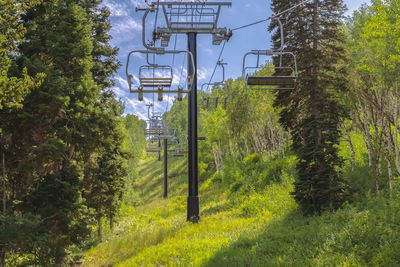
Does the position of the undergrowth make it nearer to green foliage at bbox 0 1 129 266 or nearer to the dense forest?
the dense forest

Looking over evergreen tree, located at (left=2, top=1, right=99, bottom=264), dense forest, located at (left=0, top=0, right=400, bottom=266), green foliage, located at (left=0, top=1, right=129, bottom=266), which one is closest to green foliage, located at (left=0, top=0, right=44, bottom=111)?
dense forest, located at (left=0, top=0, right=400, bottom=266)

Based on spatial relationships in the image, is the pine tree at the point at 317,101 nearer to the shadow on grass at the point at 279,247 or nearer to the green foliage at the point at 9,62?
the shadow on grass at the point at 279,247

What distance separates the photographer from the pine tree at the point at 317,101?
1395 centimetres

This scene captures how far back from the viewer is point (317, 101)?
14.9 metres

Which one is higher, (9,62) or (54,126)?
(9,62)

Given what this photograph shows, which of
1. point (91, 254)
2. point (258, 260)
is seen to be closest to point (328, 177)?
point (258, 260)

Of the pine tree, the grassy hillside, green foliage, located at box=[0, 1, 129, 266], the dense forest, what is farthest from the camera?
the pine tree

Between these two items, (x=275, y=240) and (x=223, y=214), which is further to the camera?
(x=223, y=214)

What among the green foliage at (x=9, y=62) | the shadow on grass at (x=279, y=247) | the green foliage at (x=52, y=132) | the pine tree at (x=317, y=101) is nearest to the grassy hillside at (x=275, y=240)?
the shadow on grass at (x=279, y=247)

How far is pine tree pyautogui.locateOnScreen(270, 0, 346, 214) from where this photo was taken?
13.9 metres

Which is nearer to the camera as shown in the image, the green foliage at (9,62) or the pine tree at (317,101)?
the green foliage at (9,62)

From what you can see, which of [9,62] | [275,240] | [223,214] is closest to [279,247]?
[275,240]

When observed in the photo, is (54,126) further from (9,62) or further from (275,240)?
(275,240)

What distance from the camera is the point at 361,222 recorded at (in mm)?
10398
